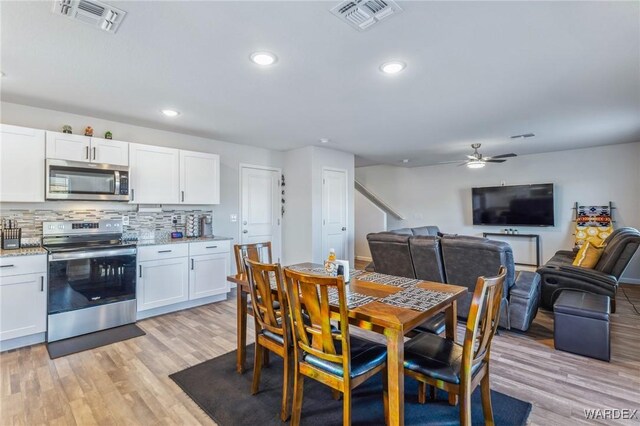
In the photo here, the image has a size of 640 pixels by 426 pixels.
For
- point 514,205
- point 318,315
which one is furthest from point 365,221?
point 318,315

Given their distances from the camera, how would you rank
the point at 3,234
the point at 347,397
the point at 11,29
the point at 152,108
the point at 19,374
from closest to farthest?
the point at 347,397, the point at 11,29, the point at 19,374, the point at 3,234, the point at 152,108

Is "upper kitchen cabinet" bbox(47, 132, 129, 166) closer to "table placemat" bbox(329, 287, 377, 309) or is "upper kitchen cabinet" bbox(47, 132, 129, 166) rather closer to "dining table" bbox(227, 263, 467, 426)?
"dining table" bbox(227, 263, 467, 426)

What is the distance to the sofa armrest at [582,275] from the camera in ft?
11.6

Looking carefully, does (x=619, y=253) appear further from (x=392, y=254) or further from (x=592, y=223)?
(x=592, y=223)

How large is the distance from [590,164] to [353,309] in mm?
6595

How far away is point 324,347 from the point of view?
1711 mm

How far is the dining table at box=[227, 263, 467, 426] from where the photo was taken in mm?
1596

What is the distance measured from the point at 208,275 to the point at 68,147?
221 centimetres

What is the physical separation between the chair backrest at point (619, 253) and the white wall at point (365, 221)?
476 cm

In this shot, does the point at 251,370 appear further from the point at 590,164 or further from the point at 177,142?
the point at 590,164

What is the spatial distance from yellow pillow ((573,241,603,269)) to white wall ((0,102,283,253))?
485 centimetres

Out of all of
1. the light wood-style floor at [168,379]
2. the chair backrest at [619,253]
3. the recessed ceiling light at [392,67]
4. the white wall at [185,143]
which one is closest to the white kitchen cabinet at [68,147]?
the white wall at [185,143]

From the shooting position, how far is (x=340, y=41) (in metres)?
2.14

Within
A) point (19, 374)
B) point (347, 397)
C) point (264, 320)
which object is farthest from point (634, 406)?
point (19, 374)
